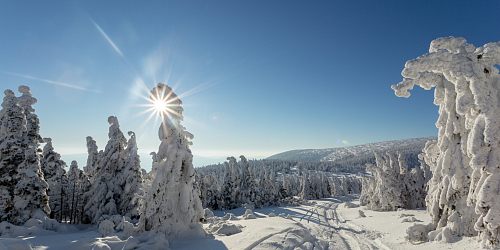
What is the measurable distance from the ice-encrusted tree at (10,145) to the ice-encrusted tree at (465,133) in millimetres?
27872

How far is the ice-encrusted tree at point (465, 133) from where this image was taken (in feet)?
23.5

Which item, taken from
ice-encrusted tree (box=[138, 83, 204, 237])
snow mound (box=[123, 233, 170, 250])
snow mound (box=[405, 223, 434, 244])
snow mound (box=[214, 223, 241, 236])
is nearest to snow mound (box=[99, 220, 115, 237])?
ice-encrusted tree (box=[138, 83, 204, 237])

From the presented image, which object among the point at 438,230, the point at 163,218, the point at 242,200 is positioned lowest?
the point at 242,200

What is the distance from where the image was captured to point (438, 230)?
9586 mm

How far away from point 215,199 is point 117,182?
19.7 m

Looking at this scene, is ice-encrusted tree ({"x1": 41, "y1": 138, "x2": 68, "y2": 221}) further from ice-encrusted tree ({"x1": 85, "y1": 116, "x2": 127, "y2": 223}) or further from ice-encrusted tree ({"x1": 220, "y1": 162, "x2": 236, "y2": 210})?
ice-encrusted tree ({"x1": 220, "y1": 162, "x2": 236, "y2": 210})

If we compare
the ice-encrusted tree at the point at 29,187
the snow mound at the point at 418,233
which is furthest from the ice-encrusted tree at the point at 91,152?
the snow mound at the point at 418,233

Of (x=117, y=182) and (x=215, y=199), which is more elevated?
(x=117, y=182)

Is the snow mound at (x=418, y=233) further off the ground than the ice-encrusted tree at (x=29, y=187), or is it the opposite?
the ice-encrusted tree at (x=29, y=187)

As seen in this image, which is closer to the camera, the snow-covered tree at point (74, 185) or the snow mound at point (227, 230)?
the snow mound at point (227, 230)

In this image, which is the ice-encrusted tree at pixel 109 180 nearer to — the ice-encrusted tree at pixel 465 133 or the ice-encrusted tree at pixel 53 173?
the ice-encrusted tree at pixel 53 173

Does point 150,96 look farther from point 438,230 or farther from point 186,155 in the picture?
point 438,230

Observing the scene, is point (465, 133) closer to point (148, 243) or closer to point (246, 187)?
point (148, 243)

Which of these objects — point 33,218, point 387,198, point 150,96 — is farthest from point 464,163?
point 33,218
